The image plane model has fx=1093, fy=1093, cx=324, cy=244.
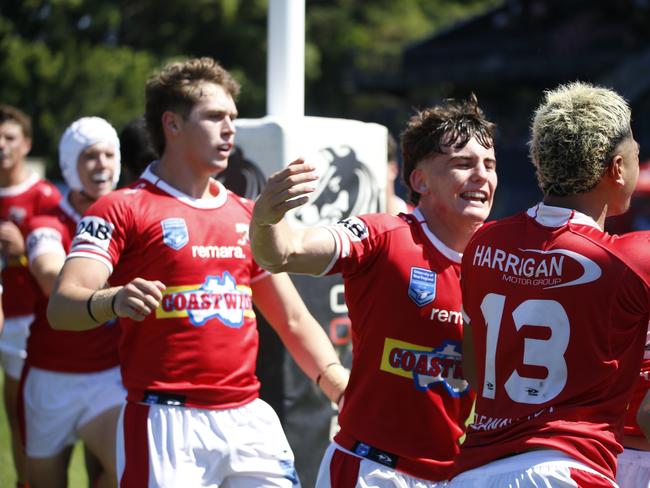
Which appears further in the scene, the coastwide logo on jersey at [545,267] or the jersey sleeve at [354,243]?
the jersey sleeve at [354,243]

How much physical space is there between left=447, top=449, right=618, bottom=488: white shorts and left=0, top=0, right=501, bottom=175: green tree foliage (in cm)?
1857

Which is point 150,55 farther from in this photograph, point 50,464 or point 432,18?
point 50,464

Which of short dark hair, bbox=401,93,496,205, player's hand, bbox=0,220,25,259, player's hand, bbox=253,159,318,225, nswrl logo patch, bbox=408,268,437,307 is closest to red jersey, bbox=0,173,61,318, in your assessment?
player's hand, bbox=0,220,25,259

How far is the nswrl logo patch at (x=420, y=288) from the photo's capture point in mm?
3453

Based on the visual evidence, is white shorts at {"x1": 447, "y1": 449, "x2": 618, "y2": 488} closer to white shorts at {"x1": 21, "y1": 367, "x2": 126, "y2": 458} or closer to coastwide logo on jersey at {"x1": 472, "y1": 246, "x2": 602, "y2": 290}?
coastwide logo on jersey at {"x1": 472, "y1": 246, "x2": 602, "y2": 290}

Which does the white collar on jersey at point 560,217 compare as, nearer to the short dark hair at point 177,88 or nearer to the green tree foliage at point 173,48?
the short dark hair at point 177,88

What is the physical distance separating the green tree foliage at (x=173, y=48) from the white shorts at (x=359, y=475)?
58.7 ft

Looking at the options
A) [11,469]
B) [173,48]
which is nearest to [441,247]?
[11,469]

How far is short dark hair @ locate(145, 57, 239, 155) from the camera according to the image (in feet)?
13.1

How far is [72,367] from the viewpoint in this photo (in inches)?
194

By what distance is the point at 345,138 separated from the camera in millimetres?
4883

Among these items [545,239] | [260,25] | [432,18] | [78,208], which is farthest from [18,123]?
[432,18]

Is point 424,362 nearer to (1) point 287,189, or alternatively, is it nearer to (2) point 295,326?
(2) point 295,326

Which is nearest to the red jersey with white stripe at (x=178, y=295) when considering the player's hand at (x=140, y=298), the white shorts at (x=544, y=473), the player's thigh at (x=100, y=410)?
the player's hand at (x=140, y=298)
